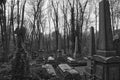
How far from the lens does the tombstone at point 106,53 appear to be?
5.07 metres

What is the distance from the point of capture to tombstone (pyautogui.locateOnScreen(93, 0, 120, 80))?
5074 millimetres

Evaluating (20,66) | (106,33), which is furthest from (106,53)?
(20,66)

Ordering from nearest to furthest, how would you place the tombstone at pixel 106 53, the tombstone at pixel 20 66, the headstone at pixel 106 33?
the tombstone at pixel 106 53 < the headstone at pixel 106 33 < the tombstone at pixel 20 66

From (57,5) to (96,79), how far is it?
2146 cm

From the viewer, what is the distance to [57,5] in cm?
2508

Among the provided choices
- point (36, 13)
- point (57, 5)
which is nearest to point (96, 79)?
point (36, 13)

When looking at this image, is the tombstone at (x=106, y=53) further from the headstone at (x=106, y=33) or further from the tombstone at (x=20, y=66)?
the tombstone at (x=20, y=66)

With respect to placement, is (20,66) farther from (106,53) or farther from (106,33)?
(106,33)

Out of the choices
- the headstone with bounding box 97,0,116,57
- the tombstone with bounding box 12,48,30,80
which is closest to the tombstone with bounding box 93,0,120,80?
the headstone with bounding box 97,0,116,57

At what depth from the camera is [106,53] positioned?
5.09 metres

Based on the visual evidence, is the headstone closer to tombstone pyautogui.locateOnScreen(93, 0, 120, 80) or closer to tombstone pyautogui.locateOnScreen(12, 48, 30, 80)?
tombstone pyautogui.locateOnScreen(93, 0, 120, 80)

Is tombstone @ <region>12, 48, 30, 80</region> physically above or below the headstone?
below

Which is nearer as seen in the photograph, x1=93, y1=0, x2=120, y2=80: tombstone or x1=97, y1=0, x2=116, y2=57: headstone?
x1=93, y1=0, x2=120, y2=80: tombstone

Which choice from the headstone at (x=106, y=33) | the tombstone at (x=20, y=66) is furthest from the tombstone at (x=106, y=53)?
the tombstone at (x=20, y=66)
